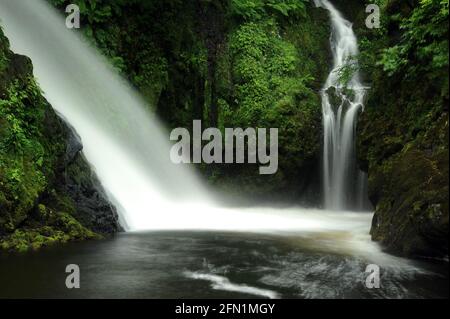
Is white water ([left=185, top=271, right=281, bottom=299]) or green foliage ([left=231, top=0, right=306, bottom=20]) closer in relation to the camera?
white water ([left=185, top=271, right=281, bottom=299])

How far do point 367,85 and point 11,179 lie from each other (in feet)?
41.6

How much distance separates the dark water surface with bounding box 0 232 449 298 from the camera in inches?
182

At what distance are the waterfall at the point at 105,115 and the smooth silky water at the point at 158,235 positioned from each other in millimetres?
39

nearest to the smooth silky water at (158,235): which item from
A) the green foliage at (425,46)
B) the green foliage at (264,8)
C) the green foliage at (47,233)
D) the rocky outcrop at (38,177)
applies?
the green foliage at (47,233)

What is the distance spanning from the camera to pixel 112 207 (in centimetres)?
859

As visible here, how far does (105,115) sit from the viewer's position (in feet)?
41.3

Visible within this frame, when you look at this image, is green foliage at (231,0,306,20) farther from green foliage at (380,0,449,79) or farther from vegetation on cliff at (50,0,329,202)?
green foliage at (380,0,449,79)
